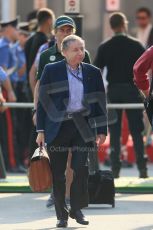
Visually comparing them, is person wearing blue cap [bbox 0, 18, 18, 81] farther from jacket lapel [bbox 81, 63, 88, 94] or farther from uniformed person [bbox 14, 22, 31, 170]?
jacket lapel [bbox 81, 63, 88, 94]

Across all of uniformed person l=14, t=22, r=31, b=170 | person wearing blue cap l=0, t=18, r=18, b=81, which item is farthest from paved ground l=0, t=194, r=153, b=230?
uniformed person l=14, t=22, r=31, b=170

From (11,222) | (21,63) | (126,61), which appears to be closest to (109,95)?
(126,61)

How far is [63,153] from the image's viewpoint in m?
9.03

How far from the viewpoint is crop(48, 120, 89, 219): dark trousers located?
353 inches

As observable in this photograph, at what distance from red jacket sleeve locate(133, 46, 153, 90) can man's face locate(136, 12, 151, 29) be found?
7.82m

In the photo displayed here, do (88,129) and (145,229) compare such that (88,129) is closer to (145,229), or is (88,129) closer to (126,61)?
(145,229)

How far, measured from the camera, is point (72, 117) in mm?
8953

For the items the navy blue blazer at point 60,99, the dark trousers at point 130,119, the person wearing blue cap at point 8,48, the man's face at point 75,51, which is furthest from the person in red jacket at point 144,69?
the person wearing blue cap at point 8,48

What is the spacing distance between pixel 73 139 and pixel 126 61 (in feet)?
12.0

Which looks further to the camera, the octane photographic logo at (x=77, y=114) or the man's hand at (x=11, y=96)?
the man's hand at (x=11, y=96)

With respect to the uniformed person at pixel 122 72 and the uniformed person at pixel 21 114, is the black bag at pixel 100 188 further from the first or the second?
the uniformed person at pixel 21 114

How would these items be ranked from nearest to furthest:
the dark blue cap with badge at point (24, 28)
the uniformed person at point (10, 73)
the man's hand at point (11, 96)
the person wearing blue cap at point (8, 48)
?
the man's hand at point (11, 96)
the person wearing blue cap at point (8, 48)
the uniformed person at point (10, 73)
the dark blue cap with badge at point (24, 28)

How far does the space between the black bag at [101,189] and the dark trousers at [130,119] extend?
2.45 metres

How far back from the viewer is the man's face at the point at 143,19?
1672 cm
